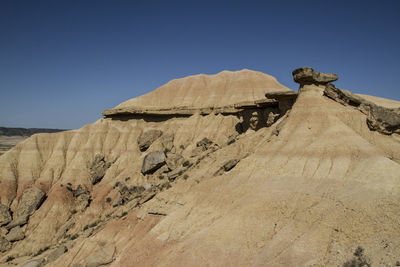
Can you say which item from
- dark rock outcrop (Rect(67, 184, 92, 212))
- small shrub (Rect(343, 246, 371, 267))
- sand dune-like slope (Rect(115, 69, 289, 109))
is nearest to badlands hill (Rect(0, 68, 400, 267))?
small shrub (Rect(343, 246, 371, 267))

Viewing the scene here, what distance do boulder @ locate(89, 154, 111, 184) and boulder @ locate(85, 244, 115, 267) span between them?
19.6 metres

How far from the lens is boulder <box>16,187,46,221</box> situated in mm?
29672

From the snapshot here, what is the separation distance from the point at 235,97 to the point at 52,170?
29.1 meters

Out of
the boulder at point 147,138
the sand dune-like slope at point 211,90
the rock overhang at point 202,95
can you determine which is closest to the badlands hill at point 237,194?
the boulder at point 147,138

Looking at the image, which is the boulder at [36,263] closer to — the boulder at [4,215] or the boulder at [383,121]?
the boulder at [4,215]

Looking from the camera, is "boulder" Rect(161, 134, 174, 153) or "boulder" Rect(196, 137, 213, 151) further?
"boulder" Rect(161, 134, 174, 153)

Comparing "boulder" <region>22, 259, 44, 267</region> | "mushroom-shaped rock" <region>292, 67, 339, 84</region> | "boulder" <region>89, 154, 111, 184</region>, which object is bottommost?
"boulder" <region>22, 259, 44, 267</region>

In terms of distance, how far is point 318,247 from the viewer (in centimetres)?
996

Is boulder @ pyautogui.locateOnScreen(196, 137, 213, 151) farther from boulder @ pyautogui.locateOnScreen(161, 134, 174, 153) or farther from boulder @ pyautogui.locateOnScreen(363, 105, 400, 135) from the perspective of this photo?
boulder @ pyautogui.locateOnScreen(363, 105, 400, 135)

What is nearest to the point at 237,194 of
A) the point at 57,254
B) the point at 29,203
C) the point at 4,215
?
the point at 57,254

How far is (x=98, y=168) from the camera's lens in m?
35.5

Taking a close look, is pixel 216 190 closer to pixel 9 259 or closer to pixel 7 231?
pixel 9 259

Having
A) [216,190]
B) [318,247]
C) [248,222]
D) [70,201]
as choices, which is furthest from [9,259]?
[318,247]

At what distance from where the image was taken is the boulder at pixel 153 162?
31.7 meters
